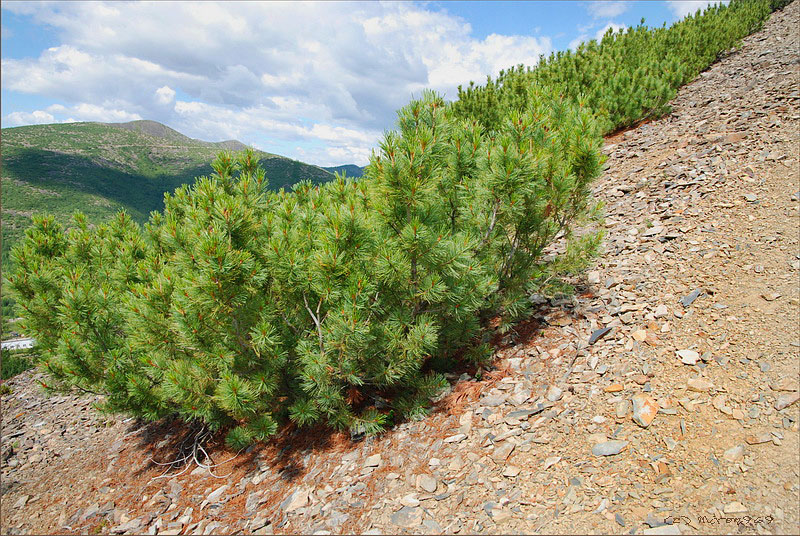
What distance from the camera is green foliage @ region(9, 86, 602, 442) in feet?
14.3

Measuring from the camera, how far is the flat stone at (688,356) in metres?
4.53

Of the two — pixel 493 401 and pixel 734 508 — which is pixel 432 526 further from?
pixel 734 508

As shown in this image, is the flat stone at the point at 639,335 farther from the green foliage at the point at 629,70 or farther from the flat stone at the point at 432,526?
the green foliage at the point at 629,70

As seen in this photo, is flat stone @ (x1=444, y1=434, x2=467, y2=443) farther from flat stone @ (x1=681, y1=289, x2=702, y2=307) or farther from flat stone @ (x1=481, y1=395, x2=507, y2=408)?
flat stone @ (x1=681, y1=289, x2=702, y2=307)

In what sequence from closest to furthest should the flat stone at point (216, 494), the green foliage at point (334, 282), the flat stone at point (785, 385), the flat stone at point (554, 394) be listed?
the flat stone at point (785, 385) < the green foliage at point (334, 282) < the flat stone at point (554, 394) < the flat stone at point (216, 494)

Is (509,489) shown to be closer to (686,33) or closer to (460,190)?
(460,190)

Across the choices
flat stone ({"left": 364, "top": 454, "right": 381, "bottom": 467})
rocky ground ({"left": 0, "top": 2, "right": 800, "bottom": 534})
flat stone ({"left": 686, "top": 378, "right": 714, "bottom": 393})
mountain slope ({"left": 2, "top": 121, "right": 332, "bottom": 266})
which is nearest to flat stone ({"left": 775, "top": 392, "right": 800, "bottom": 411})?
rocky ground ({"left": 0, "top": 2, "right": 800, "bottom": 534})

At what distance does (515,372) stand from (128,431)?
7323 millimetres

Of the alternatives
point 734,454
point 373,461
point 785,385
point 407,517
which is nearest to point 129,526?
point 373,461

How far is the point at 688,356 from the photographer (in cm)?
459

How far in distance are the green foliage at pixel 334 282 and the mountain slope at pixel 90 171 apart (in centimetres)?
9520


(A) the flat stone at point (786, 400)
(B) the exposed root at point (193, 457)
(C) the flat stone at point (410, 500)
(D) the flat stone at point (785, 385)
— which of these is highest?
(D) the flat stone at point (785, 385)

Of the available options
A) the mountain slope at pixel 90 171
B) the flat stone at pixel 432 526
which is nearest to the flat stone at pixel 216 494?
the flat stone at pixel 432 526

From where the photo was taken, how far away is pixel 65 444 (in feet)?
24.9
